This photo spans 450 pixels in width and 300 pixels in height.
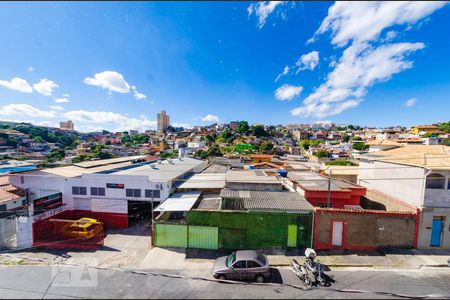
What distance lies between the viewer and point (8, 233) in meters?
14.0

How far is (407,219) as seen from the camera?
462 inches

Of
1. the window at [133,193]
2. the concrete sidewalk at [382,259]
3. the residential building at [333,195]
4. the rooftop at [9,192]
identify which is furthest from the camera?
the window at [133,193]

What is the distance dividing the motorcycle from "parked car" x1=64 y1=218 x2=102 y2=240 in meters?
14.2

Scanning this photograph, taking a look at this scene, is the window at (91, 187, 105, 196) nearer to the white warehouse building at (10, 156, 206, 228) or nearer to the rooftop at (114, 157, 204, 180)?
the white warehouse building at (10, 156, 206, 228)

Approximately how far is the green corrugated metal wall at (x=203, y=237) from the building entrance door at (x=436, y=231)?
45.8ft

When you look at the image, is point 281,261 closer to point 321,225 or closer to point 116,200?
point 321,225

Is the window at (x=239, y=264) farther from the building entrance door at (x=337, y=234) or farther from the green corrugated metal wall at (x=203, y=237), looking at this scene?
the building entrance door at (x=337, y=234)

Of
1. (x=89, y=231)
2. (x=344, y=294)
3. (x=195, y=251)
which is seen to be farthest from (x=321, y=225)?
(x=89, y=231)

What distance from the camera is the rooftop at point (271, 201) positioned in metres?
12.2

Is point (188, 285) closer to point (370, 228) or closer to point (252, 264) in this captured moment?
point (252, 264)

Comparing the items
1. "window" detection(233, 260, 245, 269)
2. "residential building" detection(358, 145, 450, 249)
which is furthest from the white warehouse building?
"residential building" detection(358, 145, 450, 249)

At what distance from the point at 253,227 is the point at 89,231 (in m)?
12.1

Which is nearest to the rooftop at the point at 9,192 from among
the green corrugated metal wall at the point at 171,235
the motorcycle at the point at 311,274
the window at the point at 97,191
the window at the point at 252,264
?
the window at the point at 97,191

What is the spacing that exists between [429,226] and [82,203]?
87.9 ft
